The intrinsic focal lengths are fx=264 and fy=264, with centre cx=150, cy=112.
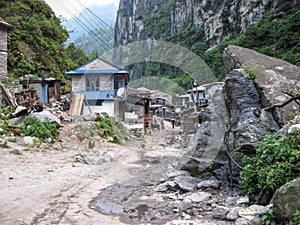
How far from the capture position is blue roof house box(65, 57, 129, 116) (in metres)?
19.1

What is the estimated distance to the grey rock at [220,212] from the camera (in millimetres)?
4207

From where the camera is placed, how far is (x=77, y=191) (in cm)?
578

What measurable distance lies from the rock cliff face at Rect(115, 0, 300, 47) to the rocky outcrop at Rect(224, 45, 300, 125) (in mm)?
30457

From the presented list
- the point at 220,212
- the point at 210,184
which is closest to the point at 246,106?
the point at 210,184

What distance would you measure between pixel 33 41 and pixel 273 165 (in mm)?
25820

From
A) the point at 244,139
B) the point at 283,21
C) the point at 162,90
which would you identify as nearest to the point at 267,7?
the point at 283,21

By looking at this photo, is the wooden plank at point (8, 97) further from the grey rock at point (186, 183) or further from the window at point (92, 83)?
the grey rock at point (186, 183)

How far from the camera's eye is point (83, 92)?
1934 cm

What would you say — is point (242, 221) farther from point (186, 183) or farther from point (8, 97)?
point (8, 97)

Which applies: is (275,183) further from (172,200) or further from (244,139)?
(172,200)

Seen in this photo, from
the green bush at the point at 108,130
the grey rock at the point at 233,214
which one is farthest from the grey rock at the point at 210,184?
the green bush at the point at 108,130

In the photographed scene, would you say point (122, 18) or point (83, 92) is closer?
point (83, 92)

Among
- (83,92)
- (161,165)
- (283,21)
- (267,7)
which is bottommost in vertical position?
(161,165)

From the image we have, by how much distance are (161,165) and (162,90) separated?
30.6m
